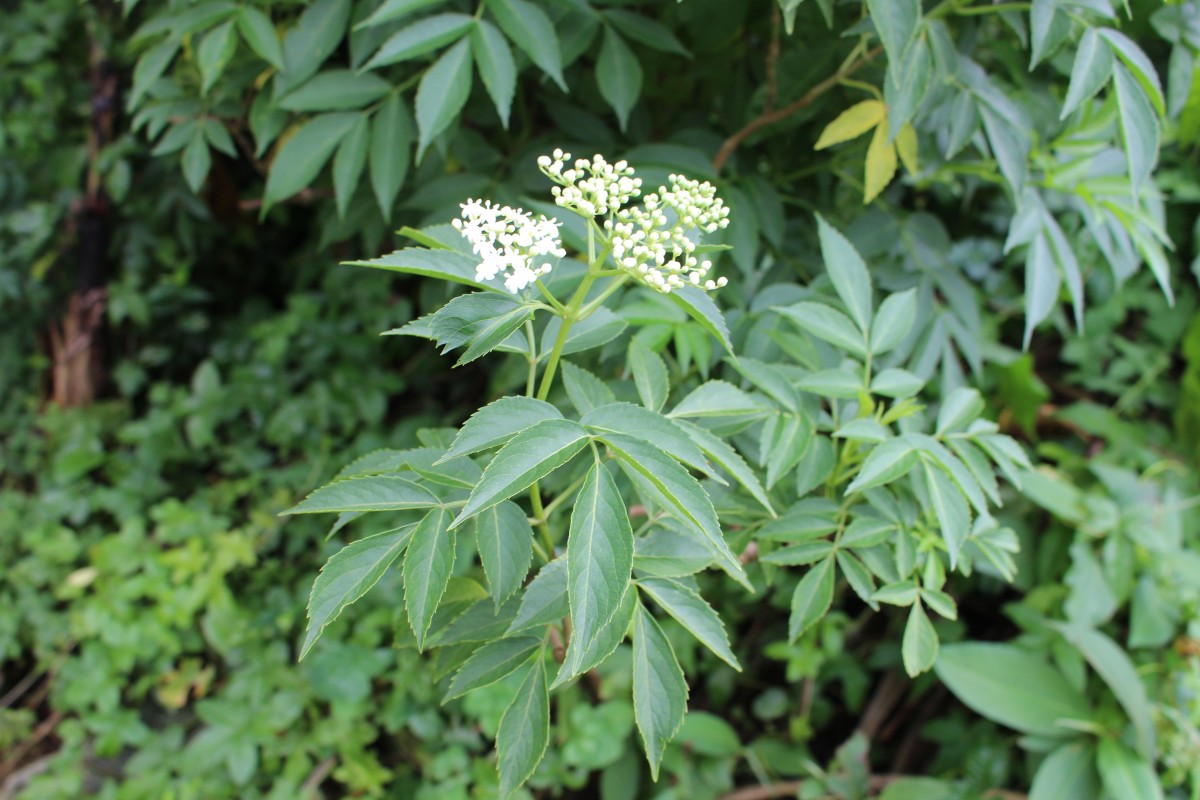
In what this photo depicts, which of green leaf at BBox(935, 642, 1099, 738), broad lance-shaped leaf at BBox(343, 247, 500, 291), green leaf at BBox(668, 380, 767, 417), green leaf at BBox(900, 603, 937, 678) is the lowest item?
green leaf at BBox(935, 642, 1099, 738)

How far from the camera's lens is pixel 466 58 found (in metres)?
1.10

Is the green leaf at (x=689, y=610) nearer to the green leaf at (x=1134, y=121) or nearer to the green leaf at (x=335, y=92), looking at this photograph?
the green leaf at (x=1134, y=121)

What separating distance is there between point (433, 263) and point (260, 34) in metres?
0.70

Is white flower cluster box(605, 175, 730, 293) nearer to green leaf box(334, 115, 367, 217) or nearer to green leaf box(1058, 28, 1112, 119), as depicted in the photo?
green leaf box(1058, 28, 1112, 119)

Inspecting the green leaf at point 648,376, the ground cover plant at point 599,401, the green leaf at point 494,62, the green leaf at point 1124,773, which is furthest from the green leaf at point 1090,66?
the green leaf at point 1124,773

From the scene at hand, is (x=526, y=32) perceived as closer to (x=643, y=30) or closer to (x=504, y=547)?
(x=643, y=30)

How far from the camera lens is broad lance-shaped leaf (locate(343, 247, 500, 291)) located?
2.25 feet

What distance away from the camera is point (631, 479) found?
2.41ft

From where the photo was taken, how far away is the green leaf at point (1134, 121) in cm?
100

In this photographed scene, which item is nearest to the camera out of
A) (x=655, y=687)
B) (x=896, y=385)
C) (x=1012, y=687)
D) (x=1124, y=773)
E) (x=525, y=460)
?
(x=525, y=460)

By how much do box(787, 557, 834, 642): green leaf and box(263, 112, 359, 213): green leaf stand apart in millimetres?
926

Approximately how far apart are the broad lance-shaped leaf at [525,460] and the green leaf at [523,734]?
0.75 feet

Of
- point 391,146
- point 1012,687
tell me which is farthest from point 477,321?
point 1012,687

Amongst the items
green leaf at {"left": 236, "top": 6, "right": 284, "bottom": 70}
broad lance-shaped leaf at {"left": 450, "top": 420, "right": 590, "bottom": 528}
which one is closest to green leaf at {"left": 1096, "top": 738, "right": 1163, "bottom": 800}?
broad lance-shaped leaf at {"left": 450, "top": 420, "right": 590, "bottom": 528}
